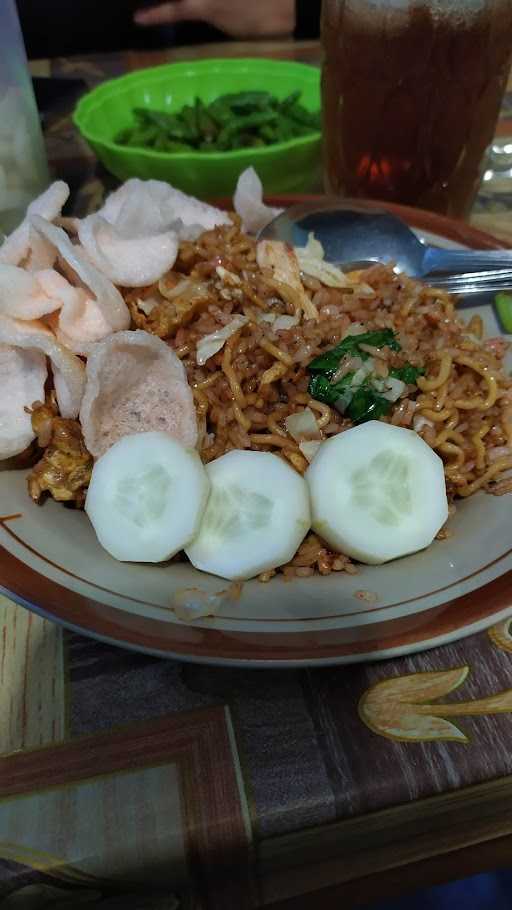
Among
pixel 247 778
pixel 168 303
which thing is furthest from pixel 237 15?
pixel 247 778

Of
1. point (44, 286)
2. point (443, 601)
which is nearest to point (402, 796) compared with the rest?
point (443, 601)

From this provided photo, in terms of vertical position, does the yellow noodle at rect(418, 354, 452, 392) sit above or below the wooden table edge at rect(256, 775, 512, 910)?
above

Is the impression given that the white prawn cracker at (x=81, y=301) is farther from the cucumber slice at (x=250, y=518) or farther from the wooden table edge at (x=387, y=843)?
the wooden table edge at (x=387, y=843)

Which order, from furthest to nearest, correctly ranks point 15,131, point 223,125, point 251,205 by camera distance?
point 223,125 < point 15,131 < point 251,205

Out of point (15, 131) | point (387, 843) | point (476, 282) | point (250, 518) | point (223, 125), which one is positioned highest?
point (15, 131)

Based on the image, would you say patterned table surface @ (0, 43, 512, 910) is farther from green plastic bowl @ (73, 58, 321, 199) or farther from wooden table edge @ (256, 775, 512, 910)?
green plastic bowl @ (73, 58, 321, 199)

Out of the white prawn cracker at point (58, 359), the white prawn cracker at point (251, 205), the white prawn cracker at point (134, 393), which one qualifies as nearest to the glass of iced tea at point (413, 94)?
the white prawn cracker at point (251, 205)

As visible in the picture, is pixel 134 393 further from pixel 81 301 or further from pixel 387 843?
pixel 387 843

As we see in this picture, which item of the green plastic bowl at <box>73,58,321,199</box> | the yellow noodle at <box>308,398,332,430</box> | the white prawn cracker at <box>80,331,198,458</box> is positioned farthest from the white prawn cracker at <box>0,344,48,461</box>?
the green plastic bowl at <box>73,58,321,199</box>
